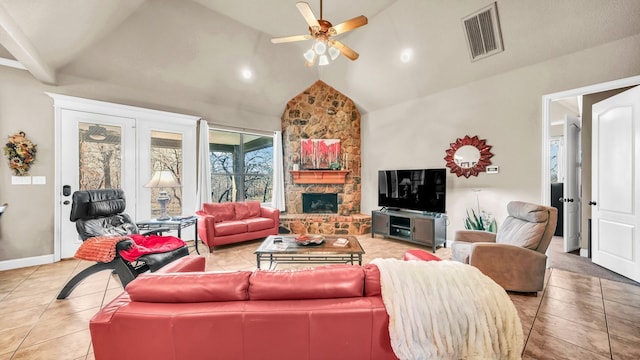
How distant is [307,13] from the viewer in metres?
2.47

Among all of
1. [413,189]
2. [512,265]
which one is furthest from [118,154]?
[512,265]

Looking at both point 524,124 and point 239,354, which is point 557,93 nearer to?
point 524,124

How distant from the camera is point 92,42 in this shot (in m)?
3.50

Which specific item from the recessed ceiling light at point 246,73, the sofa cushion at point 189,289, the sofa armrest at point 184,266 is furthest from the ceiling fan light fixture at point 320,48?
the sofa cushion at point 189,289

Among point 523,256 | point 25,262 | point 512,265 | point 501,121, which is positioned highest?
point 501,121

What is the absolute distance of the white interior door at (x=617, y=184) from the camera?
9.48ft

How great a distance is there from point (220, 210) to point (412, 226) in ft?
11.5

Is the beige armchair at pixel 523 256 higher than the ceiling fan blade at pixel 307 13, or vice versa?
the ceiling fan blade at pixel 307 13

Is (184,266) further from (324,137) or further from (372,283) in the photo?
(324,137)

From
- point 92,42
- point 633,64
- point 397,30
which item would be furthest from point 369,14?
point 92,42

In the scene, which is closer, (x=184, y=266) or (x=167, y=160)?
(x=184, y=266)

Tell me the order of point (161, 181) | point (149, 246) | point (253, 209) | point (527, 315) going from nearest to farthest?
point (527, 315) < point (149, 246) < point (161, 181) < point (253, 209)

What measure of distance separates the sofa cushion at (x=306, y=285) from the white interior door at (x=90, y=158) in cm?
404

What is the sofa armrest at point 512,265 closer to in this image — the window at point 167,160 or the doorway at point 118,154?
the window at point 167,160
